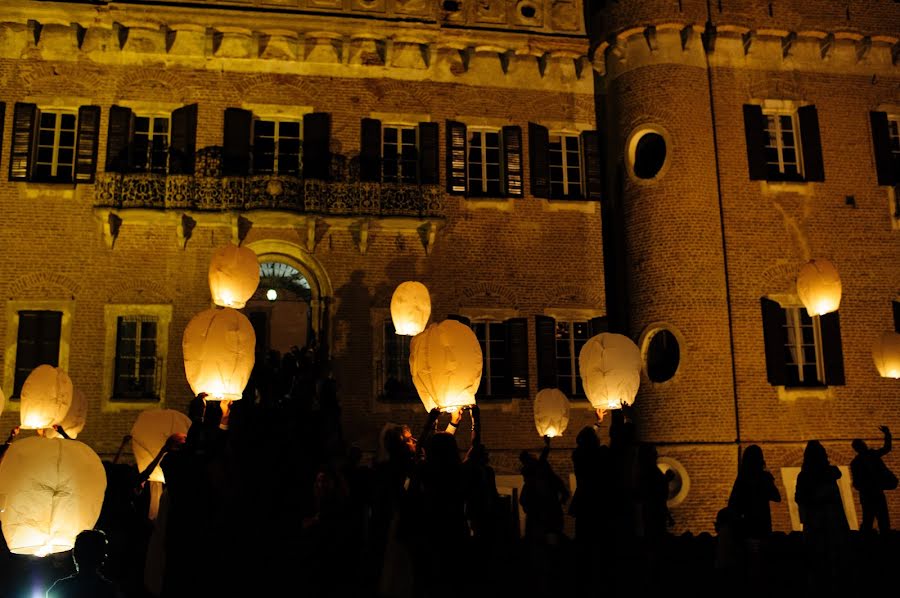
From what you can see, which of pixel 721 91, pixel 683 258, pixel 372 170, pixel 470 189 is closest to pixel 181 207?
pixel 372 170

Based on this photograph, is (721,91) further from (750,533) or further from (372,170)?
(750,533)

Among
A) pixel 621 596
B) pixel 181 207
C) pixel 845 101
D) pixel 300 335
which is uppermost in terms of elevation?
pixel 845 101

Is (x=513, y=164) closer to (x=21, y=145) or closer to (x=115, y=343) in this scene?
(x=115, y=343)

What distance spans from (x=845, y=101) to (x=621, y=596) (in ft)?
53.9

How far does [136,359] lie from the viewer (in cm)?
1880

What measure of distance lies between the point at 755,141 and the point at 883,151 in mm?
3407

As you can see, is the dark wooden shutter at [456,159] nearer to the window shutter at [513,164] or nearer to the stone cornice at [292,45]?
the window shutter at [513,164]

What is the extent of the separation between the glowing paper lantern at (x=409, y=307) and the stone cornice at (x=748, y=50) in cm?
932

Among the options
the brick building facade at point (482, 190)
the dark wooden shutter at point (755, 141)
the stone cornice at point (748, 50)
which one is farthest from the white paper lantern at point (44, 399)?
the dark wooden shutter at point (755, 141)

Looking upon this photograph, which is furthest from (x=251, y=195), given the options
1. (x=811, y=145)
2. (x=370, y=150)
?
(x=811, y=145)

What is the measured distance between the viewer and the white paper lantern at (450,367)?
10031 millimetres

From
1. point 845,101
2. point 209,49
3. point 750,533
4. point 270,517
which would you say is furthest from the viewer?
point 845,101

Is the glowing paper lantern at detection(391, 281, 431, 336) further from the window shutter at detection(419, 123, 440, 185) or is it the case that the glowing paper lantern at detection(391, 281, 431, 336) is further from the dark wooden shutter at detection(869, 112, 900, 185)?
the dark wooden shutter at detection(869, 112, 900, 185)

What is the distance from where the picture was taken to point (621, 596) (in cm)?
973
